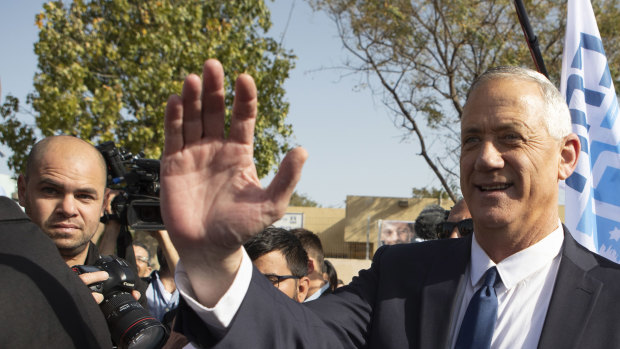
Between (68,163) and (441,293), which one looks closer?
(441,293)

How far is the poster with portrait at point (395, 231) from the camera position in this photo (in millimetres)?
17766

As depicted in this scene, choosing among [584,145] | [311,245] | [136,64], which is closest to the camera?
[584,145]

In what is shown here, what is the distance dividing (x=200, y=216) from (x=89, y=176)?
65.6 inches

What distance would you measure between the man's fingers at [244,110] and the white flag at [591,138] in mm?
2545

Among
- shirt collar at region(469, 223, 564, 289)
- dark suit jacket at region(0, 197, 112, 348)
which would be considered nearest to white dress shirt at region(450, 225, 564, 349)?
shirt collar at region(469, 223, 564, 289)

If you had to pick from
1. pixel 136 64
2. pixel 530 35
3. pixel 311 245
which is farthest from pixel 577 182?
pixel 136 64

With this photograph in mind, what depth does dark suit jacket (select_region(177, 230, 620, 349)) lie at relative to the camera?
1.58 metres

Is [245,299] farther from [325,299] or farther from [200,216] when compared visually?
[325,299]

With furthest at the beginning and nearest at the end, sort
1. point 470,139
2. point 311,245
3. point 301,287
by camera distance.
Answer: point 311,245 → point 301,287 → point 470,139

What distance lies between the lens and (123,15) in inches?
504

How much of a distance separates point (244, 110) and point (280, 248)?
2.34 m

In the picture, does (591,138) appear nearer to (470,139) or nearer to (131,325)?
(470,139)

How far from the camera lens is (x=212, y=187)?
4.96 ft

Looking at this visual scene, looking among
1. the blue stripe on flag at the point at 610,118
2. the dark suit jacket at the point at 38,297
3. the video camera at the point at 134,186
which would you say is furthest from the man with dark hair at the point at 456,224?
the dark suit jacket at the point at 38,297
